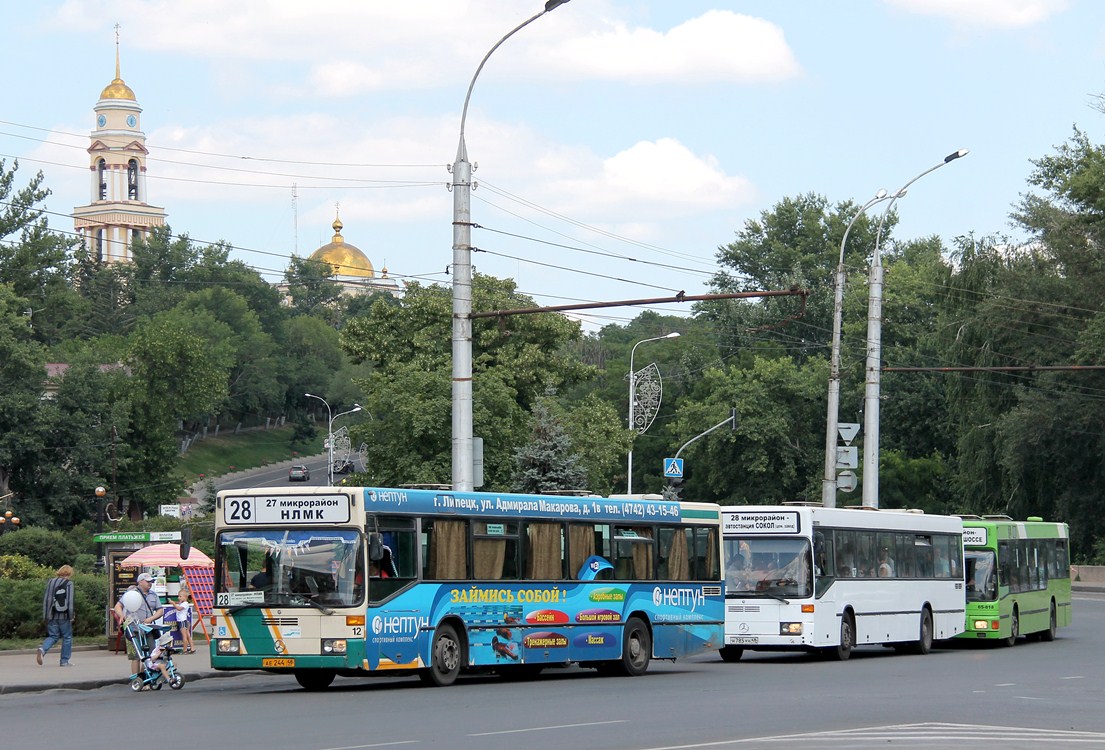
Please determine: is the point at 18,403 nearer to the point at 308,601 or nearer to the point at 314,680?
the point at 314,680

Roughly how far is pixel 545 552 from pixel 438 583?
236 centimetres

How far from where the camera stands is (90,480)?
89875 millimetres

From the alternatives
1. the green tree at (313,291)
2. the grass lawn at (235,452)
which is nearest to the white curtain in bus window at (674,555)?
the grass lawn at (235,452)

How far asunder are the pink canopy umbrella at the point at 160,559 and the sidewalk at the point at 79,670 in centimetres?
149

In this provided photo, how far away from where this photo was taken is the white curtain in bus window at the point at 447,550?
2109 centimetres

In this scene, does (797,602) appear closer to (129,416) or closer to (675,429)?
(675,429)

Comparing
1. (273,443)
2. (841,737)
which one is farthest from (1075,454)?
(273,443)

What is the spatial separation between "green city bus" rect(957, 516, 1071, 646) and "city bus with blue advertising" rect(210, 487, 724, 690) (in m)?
9.82

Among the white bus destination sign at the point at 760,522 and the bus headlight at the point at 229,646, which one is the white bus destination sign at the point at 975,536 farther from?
the bus headlight at the point at 229,646

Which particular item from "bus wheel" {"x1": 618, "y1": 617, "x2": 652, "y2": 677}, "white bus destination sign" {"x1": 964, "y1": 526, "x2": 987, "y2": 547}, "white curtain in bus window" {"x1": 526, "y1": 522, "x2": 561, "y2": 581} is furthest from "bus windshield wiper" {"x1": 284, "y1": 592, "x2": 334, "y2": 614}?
"white bus destination sign" {"x1": 964, "y1": 526, "x2": 987, "y2": 547}

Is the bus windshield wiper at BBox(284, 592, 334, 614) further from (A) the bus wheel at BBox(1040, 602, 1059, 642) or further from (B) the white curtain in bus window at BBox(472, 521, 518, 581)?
(A) the bus wheel at BBox(1040, 602, 1059, 642)

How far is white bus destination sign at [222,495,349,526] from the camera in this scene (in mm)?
20125

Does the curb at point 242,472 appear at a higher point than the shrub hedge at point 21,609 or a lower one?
higher

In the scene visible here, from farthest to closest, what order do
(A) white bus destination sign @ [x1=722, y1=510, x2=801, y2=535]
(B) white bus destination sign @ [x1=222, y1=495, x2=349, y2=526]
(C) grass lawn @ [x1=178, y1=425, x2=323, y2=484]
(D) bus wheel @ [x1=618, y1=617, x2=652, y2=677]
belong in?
Result: (C) grass lawn @ [x1=178, y1=425, x2=323, y2=484] < (A) white bus destination sign @ [x1=722, y1=510, x2=801, y2=535] < (D) bus wheel @ [x1=618, y1=617, x2=652, y2=677] < (B) white bus destination sign @ [x1=222, y1=495, x2=349, y2=526]
